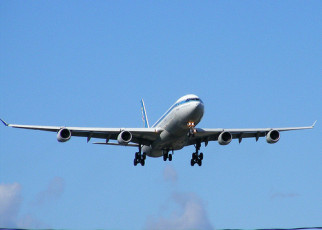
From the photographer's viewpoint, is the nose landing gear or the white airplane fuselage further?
the nose landing gear

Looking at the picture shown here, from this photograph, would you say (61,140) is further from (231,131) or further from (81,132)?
(231,131)

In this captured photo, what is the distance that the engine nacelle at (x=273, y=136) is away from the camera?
6525cm

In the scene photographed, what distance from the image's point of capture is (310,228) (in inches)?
1060

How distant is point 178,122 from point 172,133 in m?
2.02

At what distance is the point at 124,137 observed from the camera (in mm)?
62094

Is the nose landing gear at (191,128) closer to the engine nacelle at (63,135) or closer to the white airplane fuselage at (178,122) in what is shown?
the white airplane fuselage at (178,122)

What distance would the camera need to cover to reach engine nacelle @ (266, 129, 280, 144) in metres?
65.2

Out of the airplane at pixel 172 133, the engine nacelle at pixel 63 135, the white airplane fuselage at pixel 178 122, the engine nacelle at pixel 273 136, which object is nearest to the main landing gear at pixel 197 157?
the airplane at pixel 172 133

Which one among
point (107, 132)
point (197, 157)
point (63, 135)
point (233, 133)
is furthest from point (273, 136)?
point (63, 135)

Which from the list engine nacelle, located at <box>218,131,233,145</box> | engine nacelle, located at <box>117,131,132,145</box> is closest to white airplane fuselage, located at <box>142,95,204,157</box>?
engine nacelle, located at <box>117,131,132,145</box>

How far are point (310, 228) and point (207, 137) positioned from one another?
38.7 metres

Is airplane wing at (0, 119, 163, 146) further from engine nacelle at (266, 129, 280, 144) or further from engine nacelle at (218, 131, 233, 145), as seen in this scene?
engine nacelle at (266, 129, 280, 144)

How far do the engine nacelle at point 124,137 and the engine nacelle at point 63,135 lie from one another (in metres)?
4.34

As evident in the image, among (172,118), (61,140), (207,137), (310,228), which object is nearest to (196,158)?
(207,137)
